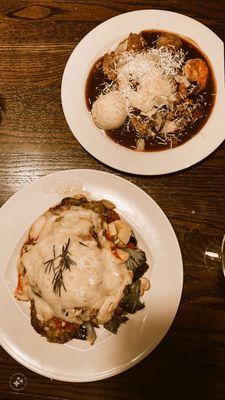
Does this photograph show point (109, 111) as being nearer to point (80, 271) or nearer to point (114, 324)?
point (80, 271)

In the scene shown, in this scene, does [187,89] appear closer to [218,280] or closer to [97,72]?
[97,72]

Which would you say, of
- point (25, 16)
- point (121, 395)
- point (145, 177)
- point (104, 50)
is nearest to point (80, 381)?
point (121, 395)

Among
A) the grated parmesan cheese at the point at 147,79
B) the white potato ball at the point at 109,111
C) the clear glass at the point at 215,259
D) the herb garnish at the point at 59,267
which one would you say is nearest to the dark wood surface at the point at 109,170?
the clear glass at the point at 215,259

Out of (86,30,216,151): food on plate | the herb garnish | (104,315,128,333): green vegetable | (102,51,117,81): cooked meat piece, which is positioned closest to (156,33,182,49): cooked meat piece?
(86,30,216,151): food on plate

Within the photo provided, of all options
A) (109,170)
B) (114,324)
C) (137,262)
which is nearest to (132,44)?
(109,170)

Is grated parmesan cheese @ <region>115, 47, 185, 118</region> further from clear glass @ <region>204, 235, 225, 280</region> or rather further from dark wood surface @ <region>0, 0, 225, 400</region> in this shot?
clear glass @ <region>204, 235, 225, 280</region>

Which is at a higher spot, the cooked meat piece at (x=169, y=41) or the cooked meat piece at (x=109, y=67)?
the cooked meat piece at (x=169, y=41)

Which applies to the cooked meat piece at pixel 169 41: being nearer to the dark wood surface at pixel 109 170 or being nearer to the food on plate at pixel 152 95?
the food on plate at pixel 152 95

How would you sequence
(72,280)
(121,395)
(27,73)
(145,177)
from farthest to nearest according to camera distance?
(27,73) → (145,177) → (121,395) → (72,280)
